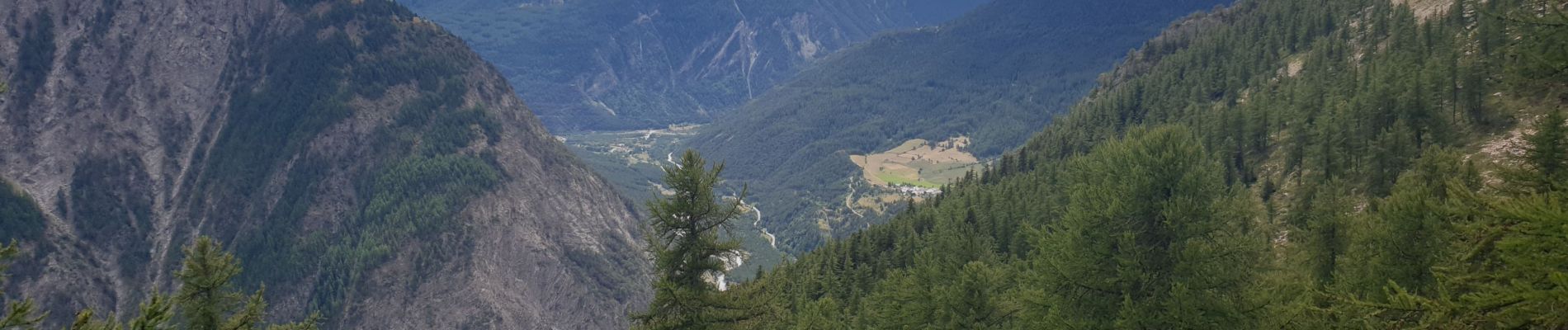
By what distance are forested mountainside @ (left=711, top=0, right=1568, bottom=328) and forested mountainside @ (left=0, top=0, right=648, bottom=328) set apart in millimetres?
50283

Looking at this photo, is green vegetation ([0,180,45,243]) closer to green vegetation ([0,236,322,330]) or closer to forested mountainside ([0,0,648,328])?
forested mountainside ([0,0,648,328])

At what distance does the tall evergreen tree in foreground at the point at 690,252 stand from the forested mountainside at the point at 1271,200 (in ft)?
2.72

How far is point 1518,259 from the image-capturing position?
1744 centimetres

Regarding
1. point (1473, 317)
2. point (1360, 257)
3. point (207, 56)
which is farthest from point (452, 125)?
point (1473, 317)

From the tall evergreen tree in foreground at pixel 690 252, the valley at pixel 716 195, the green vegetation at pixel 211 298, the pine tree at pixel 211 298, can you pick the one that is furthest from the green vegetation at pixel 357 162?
the tall evergreen tree in foreground at pixel 690 252

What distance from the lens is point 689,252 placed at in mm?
29734

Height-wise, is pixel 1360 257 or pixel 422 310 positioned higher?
pixel 1360 257

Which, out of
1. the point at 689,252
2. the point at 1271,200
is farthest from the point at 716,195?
the point at 689,252

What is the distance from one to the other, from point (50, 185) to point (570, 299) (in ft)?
224

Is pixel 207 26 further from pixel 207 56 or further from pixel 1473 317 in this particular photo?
pixel 1473 317

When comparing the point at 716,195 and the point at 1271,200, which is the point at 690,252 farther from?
the point at 716,195

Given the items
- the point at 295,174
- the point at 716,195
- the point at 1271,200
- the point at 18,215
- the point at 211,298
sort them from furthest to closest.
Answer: the point at 295,174
the point at 716,195
the point at 18,215
the point at 1271,200
the point at 211,298

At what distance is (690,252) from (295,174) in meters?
126

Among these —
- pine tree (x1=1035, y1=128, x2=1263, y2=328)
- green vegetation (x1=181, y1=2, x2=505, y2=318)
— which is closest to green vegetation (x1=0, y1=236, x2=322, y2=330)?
pine tree (x1=1035, y1=128, x2=1263, y2=328)
